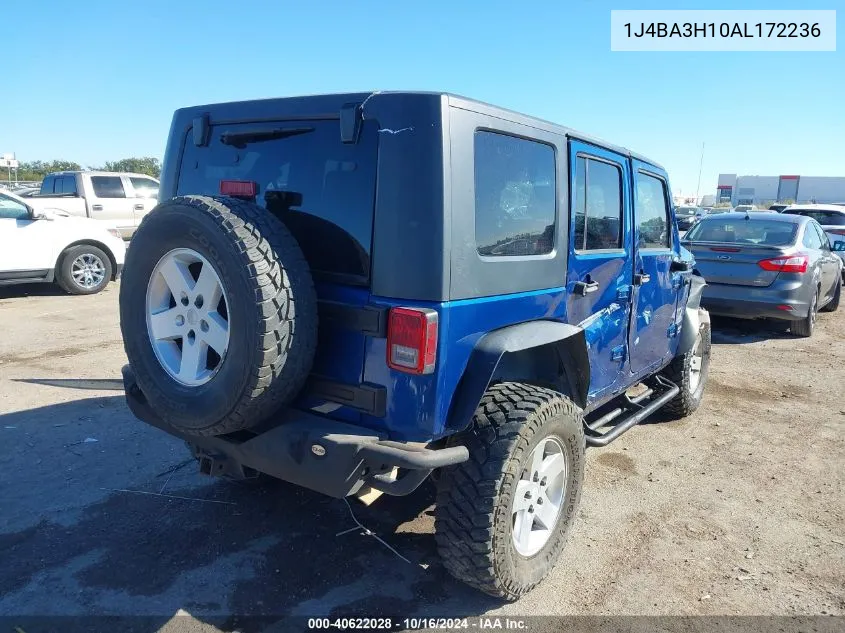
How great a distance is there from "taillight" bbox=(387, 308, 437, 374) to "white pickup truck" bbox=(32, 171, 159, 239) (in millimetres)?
12966

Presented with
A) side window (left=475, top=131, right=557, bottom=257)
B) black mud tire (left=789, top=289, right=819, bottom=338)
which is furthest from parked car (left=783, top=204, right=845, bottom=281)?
side window (left=475, top=131, right=557, bottom=257)

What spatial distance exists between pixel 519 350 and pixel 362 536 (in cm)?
136

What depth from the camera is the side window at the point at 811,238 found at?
26.8 feet

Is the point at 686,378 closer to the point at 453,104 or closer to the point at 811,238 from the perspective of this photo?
the point at 453,104

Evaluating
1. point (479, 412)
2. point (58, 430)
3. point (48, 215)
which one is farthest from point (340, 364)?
point (48, 215)

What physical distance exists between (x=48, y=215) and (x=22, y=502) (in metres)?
7.09

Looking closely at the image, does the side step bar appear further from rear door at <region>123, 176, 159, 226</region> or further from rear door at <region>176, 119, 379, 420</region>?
rear door at <region>123, 176, 159, 226</region>

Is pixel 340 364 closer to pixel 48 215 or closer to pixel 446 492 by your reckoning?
pixel 446 492

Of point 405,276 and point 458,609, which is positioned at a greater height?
point 405,276

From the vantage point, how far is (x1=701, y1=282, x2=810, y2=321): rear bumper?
764 centimetres

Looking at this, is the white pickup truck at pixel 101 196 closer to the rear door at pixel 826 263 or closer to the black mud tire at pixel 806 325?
the black mud tire at pixel 806 325

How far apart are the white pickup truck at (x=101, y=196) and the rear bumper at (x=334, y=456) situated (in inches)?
498

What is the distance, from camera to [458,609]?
262 centimetres

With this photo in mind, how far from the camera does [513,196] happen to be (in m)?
2.64
